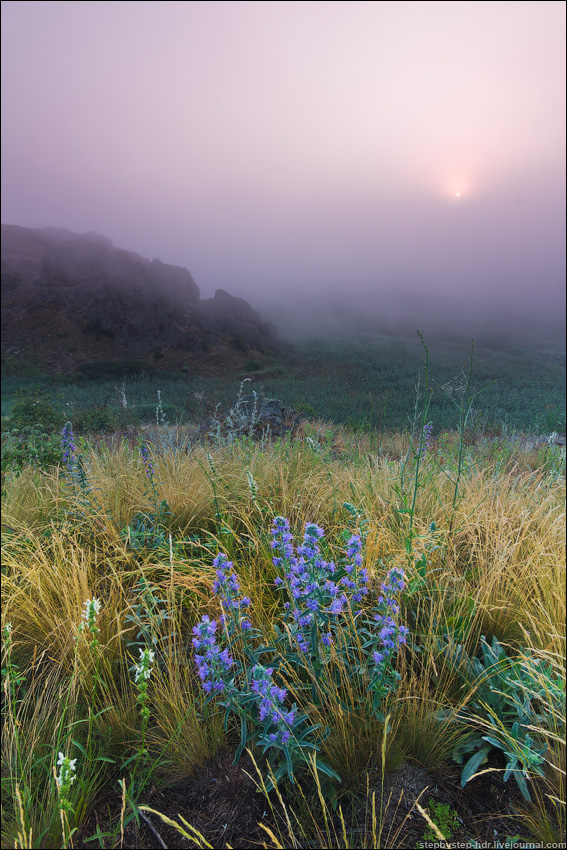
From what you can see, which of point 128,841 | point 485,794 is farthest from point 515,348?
point 128,841

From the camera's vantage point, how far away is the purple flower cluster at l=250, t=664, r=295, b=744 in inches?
47.6

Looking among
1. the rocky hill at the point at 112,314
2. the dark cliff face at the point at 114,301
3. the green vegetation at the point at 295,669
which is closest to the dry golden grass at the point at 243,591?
the green vegetation at the point at 295,669

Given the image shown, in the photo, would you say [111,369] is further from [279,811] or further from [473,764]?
[473,764]

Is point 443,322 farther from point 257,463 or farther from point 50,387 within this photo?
point 50,387

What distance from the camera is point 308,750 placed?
1.42 m

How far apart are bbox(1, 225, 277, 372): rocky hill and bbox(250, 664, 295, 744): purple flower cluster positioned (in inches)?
121

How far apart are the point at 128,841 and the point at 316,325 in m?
3.46

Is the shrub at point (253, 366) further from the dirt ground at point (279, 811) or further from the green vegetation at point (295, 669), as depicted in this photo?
the dirt ground at point (279, 811)

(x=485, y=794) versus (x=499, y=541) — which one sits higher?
(x=499, y=541)

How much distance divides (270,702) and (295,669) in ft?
2.04

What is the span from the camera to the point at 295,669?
179cm

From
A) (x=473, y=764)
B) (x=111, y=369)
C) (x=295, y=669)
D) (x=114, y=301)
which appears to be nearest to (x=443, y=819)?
(x=473, y=764)

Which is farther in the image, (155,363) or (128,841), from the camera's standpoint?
(155,363)

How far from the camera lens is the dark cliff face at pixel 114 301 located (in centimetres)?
402
